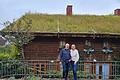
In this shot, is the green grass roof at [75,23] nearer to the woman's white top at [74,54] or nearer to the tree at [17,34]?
the tree at [17,34]

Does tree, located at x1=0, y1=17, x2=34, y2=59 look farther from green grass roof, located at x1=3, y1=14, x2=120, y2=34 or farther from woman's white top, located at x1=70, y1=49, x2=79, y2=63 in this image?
woman's white top, located at x1=70, y1=49, x2=79, y2=63

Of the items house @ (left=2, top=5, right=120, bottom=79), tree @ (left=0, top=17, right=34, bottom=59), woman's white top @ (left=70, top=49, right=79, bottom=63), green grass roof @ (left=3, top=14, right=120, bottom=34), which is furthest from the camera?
green grass roof @ (left=3, top=14, right=120, bottom=34)

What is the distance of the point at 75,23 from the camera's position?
36.0 m

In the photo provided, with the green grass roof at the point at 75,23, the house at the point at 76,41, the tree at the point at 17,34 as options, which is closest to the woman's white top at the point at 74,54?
the tree at the point at 17,34

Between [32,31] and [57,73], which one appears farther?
[32,31]

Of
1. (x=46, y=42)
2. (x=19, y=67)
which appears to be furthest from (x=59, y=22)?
(x=19, y=67)

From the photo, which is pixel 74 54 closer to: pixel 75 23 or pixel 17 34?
pixel 17 34

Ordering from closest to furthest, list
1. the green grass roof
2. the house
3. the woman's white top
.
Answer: the woman's white top → the house → the green grass roof

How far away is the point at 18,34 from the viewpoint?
28078 millimetres

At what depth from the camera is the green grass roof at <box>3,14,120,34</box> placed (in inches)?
1334

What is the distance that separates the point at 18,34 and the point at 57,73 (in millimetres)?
3753

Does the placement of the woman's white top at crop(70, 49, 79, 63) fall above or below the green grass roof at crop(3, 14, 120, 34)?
below

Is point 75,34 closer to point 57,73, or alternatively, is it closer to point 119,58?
point 119,58

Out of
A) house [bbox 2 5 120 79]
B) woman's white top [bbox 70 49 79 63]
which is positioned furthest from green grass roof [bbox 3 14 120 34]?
woman's white top [bbox 70 49 79 63]
